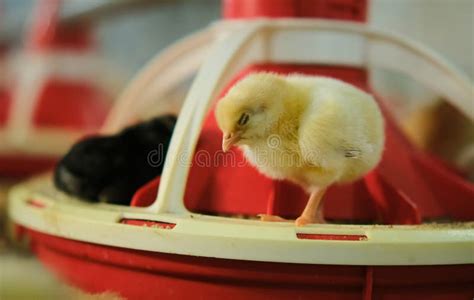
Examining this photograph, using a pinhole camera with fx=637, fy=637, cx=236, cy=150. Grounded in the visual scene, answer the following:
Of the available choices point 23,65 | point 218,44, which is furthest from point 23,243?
point 23,65

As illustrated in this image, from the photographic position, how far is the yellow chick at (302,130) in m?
0.57

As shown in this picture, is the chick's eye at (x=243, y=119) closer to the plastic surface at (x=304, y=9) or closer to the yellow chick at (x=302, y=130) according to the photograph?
the yellow chick at (x=302, y=130)

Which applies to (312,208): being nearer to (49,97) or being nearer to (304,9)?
(304,9)

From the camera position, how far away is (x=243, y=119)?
1.88 ft

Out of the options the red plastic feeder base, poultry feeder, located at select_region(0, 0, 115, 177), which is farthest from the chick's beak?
poultry feeder, located at select_region(0, 0, 115, 177)

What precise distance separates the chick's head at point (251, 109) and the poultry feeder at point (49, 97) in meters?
0.94

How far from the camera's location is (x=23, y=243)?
3.48 feet

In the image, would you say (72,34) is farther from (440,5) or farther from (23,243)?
(440,5)

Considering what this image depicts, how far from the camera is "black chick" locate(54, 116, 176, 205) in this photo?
75 centimetres

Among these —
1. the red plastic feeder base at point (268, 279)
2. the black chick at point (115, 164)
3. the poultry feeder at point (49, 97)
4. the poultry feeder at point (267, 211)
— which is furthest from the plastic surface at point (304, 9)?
the poultry feeder at point (49, 97)

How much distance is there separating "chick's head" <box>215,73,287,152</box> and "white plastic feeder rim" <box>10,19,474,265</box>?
8cm

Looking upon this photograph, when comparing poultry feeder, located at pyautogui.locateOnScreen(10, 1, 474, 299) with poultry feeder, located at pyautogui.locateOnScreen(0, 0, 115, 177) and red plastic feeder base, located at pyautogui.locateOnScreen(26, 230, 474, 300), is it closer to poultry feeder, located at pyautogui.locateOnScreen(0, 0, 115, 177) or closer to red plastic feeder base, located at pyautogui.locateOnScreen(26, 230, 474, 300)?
red plastic feeder base, located at pyautogui.locateOnScreen(26, 230, 474, 300)

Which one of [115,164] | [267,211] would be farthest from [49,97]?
[267,211]

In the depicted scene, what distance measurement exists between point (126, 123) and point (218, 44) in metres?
0.28
